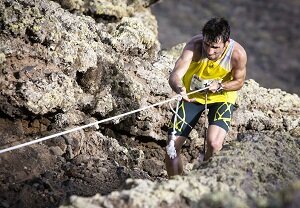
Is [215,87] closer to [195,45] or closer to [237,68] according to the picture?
[237,68]

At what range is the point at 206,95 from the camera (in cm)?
603

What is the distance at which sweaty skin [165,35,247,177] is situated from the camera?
5.70m

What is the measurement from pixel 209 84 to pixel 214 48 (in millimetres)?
489

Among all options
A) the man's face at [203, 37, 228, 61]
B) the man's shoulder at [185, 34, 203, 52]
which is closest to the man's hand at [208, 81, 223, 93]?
the man's face at [203, 37, 228, 61]

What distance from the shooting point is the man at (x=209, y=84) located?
5766mm

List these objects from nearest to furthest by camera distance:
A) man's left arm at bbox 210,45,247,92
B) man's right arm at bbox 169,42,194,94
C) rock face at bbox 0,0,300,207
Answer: rock face at bbox 0,0,300,207
man's right arm at bbox 169,42,194,94
man's left arm at bbox 210,45,247,92

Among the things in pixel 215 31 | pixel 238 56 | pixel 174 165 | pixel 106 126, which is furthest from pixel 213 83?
pixel 106 126

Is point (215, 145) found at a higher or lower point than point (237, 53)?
lower

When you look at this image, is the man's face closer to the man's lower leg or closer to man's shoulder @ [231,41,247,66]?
man's shoulder @ [231,41,247,66]

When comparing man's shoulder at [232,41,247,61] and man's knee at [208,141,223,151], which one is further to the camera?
man's shoulder at [232,41,247,61]

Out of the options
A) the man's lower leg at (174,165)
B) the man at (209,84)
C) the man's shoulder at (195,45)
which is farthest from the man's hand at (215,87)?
the man's lower leg at (174,165)

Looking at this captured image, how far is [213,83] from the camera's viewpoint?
5.88 metres

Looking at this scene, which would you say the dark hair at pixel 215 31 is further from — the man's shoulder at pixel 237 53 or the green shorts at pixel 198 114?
the green shorts at pixel 198 114

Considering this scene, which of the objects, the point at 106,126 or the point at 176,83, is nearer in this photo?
the point at 176,83
